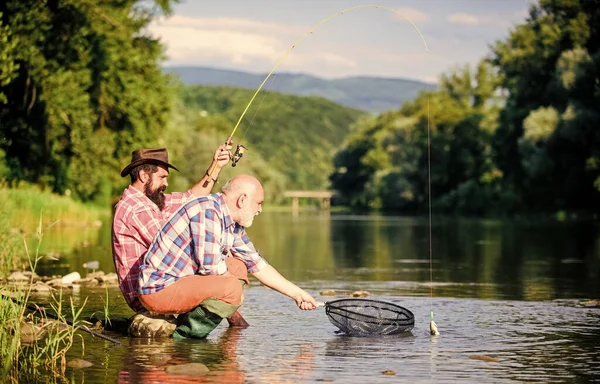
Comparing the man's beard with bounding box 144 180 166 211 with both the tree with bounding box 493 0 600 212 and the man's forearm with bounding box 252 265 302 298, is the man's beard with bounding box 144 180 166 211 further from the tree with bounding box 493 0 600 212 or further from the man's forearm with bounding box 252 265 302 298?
the tree with bounding box 493 0 600 212

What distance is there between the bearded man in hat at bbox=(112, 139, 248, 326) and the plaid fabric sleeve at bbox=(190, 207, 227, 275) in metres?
0.92

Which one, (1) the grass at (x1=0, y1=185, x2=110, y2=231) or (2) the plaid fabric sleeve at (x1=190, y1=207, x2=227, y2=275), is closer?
(2) the plaid fabric sleeve at (x1=190, y1=207, x2=227, y2=275)

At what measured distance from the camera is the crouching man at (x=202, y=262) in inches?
370

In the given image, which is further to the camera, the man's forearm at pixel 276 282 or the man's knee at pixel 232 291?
the man's forearm at pixel 276 282

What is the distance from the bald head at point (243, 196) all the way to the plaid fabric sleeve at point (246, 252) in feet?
1.82

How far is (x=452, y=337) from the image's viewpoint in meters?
10.5

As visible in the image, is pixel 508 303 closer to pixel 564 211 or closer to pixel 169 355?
pixel 169 355

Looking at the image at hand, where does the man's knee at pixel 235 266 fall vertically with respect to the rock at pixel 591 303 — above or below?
above

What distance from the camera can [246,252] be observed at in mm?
10148

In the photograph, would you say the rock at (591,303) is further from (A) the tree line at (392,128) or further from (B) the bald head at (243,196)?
(B) the bald head at (243,196)

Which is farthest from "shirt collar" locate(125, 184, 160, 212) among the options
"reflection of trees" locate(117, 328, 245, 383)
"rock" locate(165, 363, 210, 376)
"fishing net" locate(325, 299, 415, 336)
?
"rock" locate(165, 363, 210, 376)

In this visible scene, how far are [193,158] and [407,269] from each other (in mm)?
71877

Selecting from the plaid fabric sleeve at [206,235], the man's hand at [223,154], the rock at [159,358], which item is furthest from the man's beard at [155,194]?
the rock at [159,358]

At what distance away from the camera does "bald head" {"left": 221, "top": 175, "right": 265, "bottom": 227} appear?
9.41m
